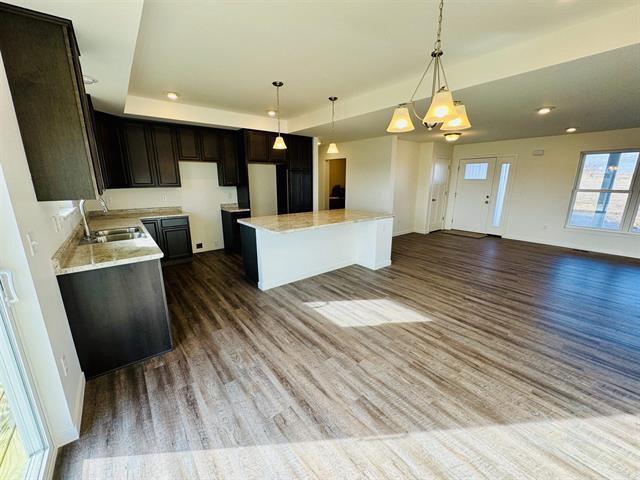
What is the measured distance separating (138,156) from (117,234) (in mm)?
1726

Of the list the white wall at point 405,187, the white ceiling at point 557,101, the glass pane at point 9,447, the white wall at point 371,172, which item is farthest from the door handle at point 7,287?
the white wall at point 405,187

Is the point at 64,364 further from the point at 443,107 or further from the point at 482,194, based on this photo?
the point at 482,194

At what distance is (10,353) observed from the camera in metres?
1.26

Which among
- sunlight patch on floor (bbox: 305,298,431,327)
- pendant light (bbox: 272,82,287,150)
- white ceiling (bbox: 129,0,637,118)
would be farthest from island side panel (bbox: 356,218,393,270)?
white ceiling (bbox: 129,0,637,118)

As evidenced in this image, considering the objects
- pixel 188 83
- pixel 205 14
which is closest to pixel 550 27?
pixel 205 14

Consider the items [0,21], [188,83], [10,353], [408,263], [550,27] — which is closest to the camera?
[10,353]

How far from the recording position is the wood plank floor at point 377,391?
4.63 ft

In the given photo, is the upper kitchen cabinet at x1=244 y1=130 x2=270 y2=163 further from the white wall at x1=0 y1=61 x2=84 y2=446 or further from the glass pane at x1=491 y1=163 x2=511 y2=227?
the glass pane at x1=491 y1=163 x2=511 y2=227

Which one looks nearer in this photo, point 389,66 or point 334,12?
point 334,12

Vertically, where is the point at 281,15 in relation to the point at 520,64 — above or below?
above

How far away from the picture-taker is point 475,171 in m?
7.09

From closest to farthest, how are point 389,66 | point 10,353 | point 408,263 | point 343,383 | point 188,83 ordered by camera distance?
point 10,353 < point 343,383 < point 389,66 < point 188,83 < point 408,263

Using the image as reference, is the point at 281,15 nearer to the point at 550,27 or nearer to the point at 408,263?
the point at 550,27

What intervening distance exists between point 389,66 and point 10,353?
12.1 ft
